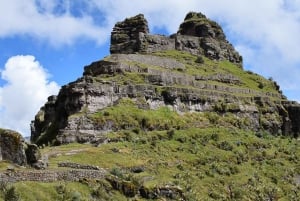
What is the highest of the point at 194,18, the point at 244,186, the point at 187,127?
the point at 194,18

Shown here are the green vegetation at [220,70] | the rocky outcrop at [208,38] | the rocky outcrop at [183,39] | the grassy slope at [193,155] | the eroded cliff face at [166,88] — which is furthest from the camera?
the rocky outcrop at [208,38]

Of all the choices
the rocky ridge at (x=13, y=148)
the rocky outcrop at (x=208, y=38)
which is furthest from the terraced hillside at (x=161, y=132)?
the rocky outcrop at (x=208, y=38)

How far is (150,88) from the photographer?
82125 mm

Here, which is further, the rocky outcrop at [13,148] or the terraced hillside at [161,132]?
the terraced hillside at [161,132]

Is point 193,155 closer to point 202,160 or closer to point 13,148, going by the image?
point 202,160

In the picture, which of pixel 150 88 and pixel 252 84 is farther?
pixel 252 84

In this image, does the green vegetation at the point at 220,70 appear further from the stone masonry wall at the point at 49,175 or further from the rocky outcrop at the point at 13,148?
the rocky outcrop at the point at 13,148

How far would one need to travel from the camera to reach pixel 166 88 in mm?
84250

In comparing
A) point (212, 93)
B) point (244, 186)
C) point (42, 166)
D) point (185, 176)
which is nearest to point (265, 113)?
point (212, 93)

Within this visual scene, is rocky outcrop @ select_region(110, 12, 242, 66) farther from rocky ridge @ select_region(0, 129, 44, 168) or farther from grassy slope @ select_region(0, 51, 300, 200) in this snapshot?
rocky ridge @ select_region(0, 129, 44, 168)

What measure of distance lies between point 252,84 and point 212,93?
2265 cm

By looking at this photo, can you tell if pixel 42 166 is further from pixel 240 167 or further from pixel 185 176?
pixel 240 167

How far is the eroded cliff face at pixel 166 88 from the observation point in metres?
74.4

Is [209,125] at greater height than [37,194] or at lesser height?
greater
